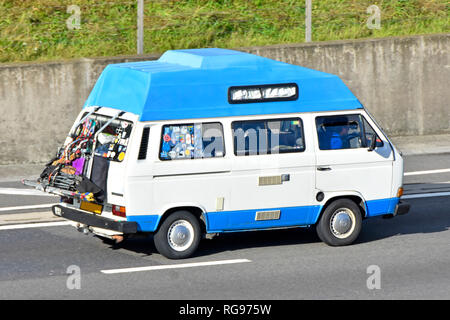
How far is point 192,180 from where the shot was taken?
40.6ft

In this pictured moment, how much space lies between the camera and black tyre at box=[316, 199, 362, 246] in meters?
13.2

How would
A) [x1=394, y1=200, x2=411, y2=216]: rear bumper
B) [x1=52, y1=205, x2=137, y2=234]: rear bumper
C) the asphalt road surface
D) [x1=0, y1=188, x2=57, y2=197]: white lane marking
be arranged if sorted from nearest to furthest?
1. the asphalt road surface
2. [x1=52, y1=205, x2=137, y2=234]: rear bumper
3. [x1=394, y1=200, x2=411, y2=216]: rear bumper
4. [x1=0, y1=188, x2=57, y2=197]: white lane marking

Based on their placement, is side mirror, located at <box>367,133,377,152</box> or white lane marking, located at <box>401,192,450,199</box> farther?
white lane marking, located at <box>401,192,450,199</box>

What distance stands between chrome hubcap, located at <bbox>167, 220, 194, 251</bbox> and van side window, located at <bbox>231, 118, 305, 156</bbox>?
1.16 m

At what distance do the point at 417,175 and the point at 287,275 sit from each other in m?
6.90

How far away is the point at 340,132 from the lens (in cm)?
1320

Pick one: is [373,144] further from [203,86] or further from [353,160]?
[203,86]

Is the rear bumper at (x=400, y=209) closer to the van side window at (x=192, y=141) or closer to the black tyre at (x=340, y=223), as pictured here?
the black tyre at (x=340, y=223)

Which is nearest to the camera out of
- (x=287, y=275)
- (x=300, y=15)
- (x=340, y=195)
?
(x=287, y=275)

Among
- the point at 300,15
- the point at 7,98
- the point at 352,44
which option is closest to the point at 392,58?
the point at 352,44

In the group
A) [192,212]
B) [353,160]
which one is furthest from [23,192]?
[353,160]

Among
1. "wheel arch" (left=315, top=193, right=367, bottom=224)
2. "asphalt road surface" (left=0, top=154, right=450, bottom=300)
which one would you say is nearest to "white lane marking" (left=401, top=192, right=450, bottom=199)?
"asphalt road surface" (left=0, top=154, right=450, bottom=300)

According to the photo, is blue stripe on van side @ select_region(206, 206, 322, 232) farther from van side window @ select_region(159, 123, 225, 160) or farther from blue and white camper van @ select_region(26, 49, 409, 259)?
van side window @ select_region(159, 123, 225, 160)

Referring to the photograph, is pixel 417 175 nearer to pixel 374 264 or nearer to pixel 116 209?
pixel 374 264
